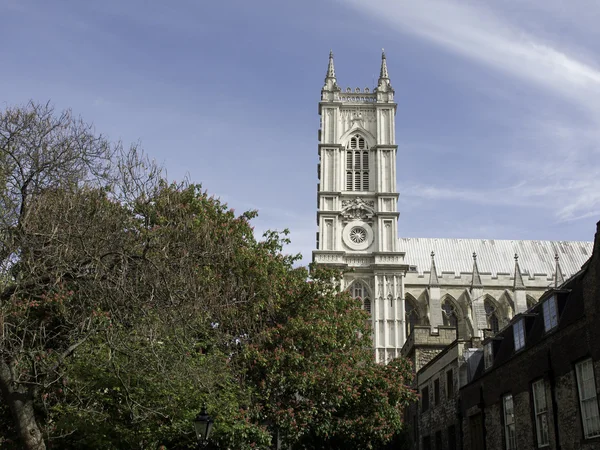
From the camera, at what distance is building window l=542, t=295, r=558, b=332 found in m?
17.5

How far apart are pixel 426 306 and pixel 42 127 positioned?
51702mm

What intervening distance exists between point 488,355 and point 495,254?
49.0 metres

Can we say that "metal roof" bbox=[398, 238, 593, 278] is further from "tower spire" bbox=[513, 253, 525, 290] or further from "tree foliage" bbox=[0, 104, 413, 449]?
"tree foliage" bbox=[0, 104, 413, 449]

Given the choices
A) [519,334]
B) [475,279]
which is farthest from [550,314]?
[475,279]

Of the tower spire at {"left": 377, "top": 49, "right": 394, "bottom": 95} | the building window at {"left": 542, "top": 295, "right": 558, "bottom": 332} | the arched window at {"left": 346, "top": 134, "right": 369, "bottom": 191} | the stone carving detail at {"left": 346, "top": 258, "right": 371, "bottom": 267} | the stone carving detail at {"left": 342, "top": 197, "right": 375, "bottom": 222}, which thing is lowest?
the building window at {"left": 542, "top": 295, "right": 558, "bottom": 332}

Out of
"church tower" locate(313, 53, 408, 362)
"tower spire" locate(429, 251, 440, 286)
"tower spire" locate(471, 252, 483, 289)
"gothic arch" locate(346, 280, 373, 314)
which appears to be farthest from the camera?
"tower spire" locate(471, 252, 483, 289)

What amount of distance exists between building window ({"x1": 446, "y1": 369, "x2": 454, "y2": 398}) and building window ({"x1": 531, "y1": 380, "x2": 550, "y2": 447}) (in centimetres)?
725

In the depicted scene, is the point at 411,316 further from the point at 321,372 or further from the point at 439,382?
the point at 321,372

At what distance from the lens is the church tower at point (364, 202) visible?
55.8m

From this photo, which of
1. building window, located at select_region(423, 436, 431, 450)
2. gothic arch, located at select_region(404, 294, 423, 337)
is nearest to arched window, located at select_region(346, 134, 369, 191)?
gothic arch, located at select_region(404, 294, 423, 337)

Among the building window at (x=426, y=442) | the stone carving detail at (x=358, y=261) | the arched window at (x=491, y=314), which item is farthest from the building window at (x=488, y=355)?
the arched window at (x=491, y=314)

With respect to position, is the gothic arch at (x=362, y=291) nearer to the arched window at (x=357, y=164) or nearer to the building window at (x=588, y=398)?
the arched window at (x=357, y=164)

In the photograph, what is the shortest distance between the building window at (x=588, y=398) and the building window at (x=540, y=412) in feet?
6.18

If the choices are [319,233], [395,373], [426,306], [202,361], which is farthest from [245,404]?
[426,306]
